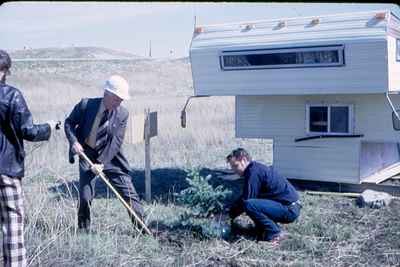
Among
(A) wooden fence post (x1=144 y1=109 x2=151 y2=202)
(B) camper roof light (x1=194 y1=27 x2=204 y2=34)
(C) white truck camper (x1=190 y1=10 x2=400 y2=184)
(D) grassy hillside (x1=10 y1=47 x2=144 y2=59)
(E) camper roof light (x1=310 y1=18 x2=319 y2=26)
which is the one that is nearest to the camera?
(A) wooden fence post (x1=144 y1=109 x2=151 y2=202)

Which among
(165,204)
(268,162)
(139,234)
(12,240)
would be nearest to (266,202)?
(139,234)

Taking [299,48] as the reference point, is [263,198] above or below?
below

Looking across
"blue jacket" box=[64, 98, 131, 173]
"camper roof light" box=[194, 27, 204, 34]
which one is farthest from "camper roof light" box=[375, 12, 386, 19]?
"blue jacket" box=[64, 98, 131, 173]

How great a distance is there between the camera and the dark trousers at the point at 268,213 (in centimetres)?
564

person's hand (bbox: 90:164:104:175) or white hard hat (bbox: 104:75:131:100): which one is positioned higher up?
white hard hat (bbox: 104:75:131:100)

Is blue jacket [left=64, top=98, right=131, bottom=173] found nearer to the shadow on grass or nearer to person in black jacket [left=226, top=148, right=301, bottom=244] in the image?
person in black jacket [left=226, top=148, right=301, bottom=244]

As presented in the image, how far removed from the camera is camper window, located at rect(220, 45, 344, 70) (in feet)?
26.2

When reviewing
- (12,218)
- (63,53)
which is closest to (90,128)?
(12,218)

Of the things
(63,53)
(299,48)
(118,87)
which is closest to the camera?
(118,87)

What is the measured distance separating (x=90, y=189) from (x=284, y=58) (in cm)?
408

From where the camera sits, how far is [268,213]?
5.69 meters

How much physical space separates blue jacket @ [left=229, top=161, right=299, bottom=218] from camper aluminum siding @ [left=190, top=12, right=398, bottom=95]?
2.75 m

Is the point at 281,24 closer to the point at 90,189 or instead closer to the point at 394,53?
the point at 394,53

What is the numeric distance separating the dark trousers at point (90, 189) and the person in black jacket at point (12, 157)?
4.82 feet
